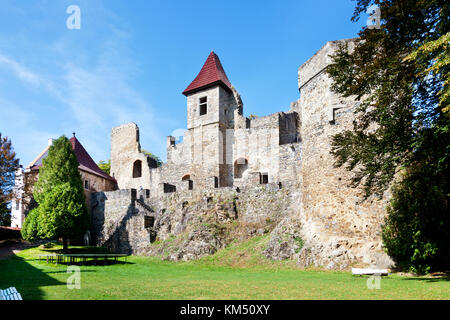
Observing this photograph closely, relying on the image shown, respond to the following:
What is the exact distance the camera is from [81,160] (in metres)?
34.3

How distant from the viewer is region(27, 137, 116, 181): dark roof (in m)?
32.1

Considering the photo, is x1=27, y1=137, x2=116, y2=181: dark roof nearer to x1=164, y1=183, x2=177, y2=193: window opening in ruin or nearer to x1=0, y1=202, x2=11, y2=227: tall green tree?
x1=0, y1=202, x2=11, y2=227: tall green tree

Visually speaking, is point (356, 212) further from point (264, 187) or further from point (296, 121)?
point (296, 121)

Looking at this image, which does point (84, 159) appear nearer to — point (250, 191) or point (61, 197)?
point (61, 197)

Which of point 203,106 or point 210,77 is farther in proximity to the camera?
point 203,106

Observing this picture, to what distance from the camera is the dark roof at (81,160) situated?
105ft

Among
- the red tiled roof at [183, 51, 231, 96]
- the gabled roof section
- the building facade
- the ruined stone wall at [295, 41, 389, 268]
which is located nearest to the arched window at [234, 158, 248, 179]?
the red tiled roof at [183, 51, 231, 96]

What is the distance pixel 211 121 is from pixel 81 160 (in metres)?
13.6

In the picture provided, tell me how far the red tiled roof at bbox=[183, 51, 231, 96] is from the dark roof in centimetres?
1152

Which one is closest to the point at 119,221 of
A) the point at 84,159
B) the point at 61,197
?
the point at 61,197

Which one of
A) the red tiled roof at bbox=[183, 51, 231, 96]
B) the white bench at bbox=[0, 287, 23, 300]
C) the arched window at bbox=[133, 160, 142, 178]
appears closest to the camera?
the white bench at bbox=[0, 287, 23, 300]

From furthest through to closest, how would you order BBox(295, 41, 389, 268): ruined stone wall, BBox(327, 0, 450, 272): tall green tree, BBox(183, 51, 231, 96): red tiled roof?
BBox(183, 51, 231, 96): red tiled roof < BBox(295, 41, 389, 268): ruined stone wall < BBox(327, 0, 450, 272): tall green tree
